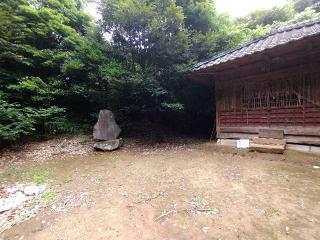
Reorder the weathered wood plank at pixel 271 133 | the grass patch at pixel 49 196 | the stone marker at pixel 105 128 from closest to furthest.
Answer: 1. the grass patch at pixel 49 196
2. the weathered wood plank at pixel 271 133
3. the stone marker at pixel 105 128

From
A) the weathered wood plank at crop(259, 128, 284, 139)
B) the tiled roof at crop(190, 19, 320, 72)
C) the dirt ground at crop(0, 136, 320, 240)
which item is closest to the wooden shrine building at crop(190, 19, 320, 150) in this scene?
the tiled roof at crop(190, 19, 320, 72)

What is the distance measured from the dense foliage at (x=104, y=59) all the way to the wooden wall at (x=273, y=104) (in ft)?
6.65

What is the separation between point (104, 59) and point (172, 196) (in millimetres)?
6843

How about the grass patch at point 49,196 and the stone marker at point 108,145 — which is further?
the stone marker at point 108,145

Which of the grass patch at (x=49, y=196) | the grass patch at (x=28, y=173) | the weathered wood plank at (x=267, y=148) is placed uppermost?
the weathered wood plank at (x=267, y=148)

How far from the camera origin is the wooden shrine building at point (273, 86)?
697 centimetres

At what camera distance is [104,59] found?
9.09m

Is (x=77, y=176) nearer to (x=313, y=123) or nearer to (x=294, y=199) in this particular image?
(x=294, y=199)

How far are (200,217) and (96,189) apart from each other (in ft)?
8.50

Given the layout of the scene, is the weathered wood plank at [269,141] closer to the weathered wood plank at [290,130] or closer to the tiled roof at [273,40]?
the weathered wood plank at [290,130]

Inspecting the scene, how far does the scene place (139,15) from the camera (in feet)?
28.4

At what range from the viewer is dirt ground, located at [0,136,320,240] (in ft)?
10.8

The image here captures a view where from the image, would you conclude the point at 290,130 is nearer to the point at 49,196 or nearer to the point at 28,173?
the point at 49,196

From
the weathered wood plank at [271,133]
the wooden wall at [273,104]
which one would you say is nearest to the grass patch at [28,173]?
the wooden wall at [273,104]
